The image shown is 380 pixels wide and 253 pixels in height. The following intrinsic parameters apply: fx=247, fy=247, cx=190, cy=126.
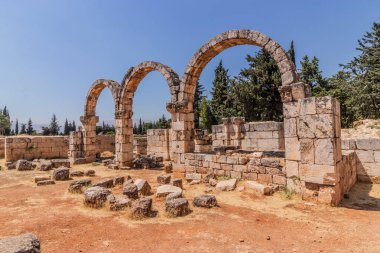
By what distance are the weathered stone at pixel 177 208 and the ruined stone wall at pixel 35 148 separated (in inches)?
570

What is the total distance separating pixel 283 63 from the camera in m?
6.93

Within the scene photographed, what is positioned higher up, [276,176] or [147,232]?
[276,176]

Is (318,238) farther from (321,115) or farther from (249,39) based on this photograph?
(249,39)

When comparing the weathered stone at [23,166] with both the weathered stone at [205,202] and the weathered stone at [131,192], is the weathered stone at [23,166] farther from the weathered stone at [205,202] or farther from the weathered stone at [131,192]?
the weathered stone at [205,202]

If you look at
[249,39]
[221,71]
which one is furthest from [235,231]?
[221,71]

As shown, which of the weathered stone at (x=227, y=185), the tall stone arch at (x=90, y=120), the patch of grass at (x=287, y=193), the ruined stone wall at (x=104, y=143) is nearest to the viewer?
the patch of grass at (x=287, y=193)

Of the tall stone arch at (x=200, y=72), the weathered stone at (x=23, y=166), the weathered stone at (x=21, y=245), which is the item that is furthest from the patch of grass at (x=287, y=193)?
the weathered stone at (x=23, y=166)

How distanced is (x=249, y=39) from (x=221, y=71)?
30.6 m

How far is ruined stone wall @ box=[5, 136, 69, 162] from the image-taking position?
15.2 meters

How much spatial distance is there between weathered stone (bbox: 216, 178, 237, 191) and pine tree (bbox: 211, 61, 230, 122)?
87.8ft

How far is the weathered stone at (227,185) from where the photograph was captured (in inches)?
280

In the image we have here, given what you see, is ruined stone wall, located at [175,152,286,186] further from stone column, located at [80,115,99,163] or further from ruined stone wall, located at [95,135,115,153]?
ruined stone wall, located at [95,135,115,153]

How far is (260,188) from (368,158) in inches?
175

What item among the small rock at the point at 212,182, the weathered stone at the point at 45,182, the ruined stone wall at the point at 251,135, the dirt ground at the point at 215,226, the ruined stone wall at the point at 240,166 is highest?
the ruined stone wall at the point at 251,135
